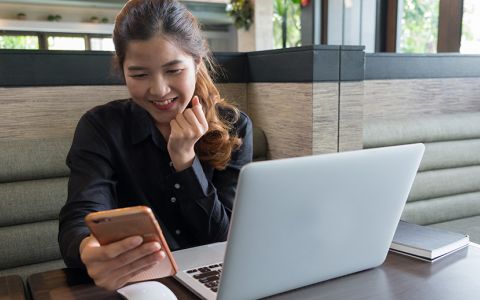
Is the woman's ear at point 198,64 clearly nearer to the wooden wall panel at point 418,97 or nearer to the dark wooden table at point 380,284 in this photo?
the dark wooden table at point 380,284

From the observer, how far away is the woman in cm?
98

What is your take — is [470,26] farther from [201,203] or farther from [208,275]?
[208,275]

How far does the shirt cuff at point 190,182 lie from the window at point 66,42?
18.4 feet

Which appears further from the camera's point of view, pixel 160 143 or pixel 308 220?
pixel 160 143

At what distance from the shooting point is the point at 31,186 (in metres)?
1.46

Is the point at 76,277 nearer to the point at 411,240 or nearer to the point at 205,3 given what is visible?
the point at 411,240

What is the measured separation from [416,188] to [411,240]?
127 cm

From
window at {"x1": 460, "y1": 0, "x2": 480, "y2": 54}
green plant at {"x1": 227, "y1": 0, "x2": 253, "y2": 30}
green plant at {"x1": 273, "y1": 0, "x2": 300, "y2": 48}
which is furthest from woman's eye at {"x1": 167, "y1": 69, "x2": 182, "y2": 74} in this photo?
green plant at {"x1": 227, "y1": 0, "x2": 253, "y2": 30}

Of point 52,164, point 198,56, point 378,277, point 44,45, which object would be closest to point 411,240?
point 378,277

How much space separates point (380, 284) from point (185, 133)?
48 cm

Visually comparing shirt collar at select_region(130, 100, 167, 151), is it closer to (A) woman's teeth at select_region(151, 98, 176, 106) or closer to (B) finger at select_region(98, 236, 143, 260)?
(A) woman's teeth at select_region(151, 98, 176, 106)

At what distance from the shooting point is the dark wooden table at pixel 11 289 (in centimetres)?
79

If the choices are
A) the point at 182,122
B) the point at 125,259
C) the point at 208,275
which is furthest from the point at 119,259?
the point at 182,122

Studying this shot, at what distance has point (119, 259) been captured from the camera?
64 centimetres
